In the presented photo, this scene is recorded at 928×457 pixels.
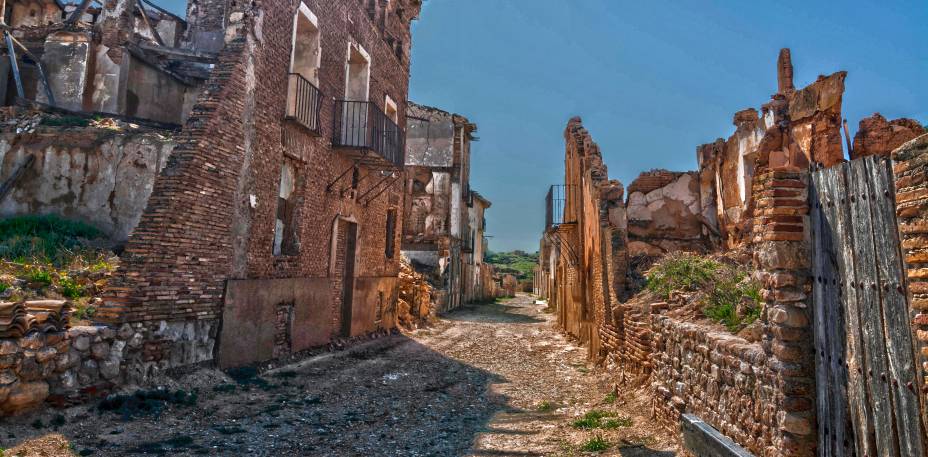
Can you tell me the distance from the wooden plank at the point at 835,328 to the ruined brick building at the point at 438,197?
23181 millimetres

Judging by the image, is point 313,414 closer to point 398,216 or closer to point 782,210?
point 782,210

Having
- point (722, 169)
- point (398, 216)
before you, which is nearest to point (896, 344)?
point (722, 169)

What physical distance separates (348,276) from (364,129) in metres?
4.01

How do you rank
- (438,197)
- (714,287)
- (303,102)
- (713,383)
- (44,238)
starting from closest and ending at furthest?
1. (713,383)
2. (714,287)
3. (44,238)
4. (303,102)
5. (438,197)

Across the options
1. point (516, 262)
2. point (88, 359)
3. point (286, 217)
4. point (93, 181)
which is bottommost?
point (88, 359)

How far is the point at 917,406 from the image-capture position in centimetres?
308

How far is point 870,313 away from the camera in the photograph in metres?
3.51

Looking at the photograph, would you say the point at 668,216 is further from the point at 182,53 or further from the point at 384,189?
the point at 182,53

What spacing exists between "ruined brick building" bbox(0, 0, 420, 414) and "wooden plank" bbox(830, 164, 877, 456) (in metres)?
7.56

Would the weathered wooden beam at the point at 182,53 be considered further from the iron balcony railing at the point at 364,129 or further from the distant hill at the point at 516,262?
the distant hill at the point at 516,262

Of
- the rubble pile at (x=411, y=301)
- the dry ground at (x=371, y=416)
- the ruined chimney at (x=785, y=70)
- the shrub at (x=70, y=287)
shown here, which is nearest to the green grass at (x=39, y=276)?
the shrub at (x=70, y=287)

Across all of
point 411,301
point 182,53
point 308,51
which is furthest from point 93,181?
point 411,301

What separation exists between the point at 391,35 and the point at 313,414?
45.7 ft

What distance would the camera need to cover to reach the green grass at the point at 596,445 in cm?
626
